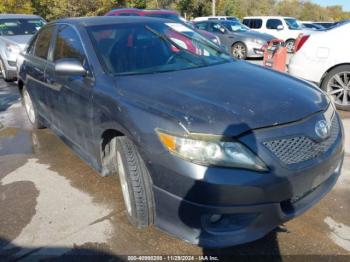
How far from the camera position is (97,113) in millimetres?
3018

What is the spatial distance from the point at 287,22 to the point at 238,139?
1702cm

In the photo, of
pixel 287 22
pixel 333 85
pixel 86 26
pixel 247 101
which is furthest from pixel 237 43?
pixel 247 101

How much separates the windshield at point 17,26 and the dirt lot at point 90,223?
6.48 meters

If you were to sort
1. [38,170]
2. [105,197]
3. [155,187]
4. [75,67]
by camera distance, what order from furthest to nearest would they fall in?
[38,170] → [105,197] → [75,67] → [155,187]

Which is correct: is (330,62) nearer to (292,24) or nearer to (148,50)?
(148,50)

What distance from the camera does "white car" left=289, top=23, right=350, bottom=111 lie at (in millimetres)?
5641

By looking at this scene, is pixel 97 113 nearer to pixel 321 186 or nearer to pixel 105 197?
pixel 105 197

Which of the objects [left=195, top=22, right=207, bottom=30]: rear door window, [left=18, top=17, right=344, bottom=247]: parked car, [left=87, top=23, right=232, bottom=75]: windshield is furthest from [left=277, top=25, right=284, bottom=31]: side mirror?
[left=18, top=17, right=344, bottom=247]: parked car

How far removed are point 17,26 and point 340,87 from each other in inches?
327

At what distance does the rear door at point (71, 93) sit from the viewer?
3240mm

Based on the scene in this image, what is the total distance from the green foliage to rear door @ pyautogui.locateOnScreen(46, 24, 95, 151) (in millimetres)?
20248

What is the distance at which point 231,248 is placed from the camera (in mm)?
2666

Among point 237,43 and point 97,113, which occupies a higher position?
point 97,113

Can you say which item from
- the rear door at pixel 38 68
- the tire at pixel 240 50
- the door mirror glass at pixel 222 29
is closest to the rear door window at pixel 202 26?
the door mirror glass at pixel 222 29
